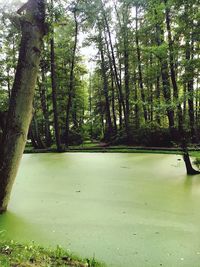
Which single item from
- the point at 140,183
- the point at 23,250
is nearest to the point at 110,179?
the point at 140,183

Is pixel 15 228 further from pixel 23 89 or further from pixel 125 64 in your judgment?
pixel 125 64

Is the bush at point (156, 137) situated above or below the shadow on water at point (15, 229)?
above

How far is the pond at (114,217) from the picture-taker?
109 inches

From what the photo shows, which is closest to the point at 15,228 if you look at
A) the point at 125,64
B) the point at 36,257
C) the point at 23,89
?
the point at 36,257

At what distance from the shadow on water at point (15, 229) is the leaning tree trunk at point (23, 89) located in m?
0.44

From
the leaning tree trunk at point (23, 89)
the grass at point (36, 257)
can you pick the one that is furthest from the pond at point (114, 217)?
the leaning tree trunk at point (23, 89)

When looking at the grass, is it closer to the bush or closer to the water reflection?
the water reflection

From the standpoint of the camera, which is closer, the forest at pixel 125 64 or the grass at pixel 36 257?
the grass at pixel 36 257

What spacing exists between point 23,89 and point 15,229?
5.20ft

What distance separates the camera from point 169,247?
2846mm

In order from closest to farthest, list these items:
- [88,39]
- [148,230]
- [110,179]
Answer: [148,230]
[110,179]
[88,39]

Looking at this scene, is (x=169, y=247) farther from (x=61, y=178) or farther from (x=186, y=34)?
(x=186, y=34)

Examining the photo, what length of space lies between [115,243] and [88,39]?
57.4 ft

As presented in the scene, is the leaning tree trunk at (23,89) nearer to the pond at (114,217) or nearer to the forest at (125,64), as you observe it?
the pond at (114,217)
